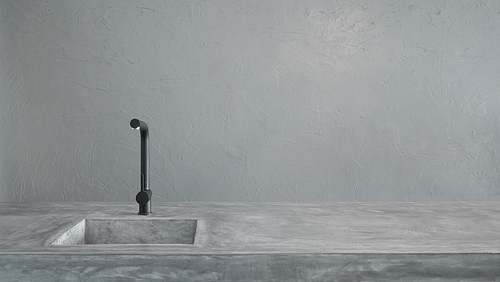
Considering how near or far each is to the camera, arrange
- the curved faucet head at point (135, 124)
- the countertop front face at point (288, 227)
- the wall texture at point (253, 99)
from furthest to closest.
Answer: the wall texture at point (253, 99), the curved faucet head at point (135, 124), the countertop front face at point (288, 227)

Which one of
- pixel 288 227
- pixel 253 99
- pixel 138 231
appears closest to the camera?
pixel 288 227

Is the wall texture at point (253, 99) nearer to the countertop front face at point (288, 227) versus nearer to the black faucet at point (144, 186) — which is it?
the countertop front face at point (288, 227)

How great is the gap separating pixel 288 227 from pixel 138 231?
1.48 feet

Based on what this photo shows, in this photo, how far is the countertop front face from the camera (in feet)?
2.78

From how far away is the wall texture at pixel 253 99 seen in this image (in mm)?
1490

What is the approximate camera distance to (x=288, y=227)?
42.6 inches

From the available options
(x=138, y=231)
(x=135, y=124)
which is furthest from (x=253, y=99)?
(x=138, y=231)

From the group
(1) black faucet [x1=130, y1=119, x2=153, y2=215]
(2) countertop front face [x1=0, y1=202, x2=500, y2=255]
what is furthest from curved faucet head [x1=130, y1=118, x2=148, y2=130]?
(2) countertop front face [x1=0, y1=202, x2=500, y2=255]

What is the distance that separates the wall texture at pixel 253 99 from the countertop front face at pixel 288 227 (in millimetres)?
104

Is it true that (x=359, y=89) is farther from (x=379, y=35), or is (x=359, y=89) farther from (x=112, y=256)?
(x=112, y=256)

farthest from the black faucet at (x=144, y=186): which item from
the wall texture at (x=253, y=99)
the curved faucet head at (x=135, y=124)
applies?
the wall texture at (x=253, y=99)

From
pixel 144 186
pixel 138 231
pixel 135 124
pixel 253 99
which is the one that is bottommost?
pixel 138 231

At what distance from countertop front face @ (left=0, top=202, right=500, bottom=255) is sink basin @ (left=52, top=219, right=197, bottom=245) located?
0.09ft

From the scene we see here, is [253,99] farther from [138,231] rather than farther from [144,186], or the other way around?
[138,231]
